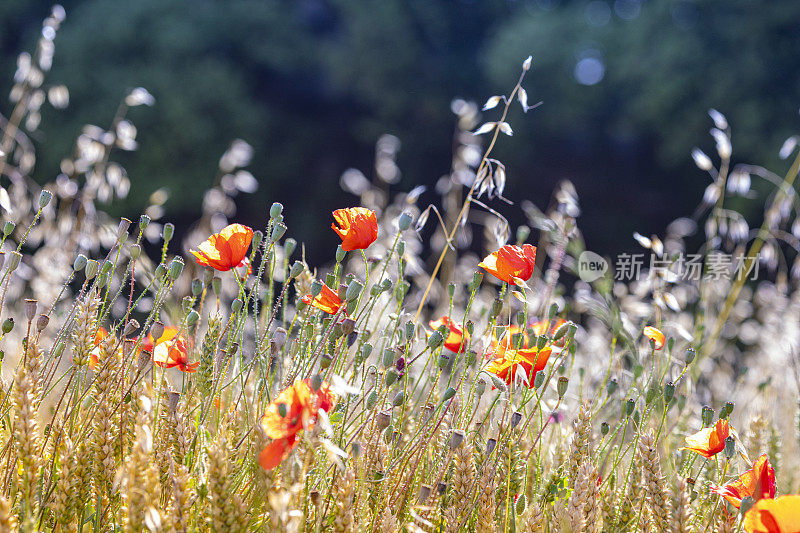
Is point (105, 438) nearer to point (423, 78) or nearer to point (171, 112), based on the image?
point (171, 112)

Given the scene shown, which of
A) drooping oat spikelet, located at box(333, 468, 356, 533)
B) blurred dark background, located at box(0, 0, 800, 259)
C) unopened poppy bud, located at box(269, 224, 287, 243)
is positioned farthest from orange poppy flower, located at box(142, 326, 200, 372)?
blurred dark background, located at box(0, 0, 800, 259)

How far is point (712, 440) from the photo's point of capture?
0.88 meters

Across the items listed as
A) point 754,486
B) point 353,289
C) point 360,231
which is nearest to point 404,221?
point 360,231

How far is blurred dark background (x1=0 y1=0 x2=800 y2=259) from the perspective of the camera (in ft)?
27.6

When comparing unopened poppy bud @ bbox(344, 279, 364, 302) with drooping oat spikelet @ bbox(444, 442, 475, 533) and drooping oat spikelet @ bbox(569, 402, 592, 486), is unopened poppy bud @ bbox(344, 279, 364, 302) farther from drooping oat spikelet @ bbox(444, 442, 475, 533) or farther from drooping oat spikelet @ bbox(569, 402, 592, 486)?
drooping oat spikelet @ bbox(569, 402, 592, 486)

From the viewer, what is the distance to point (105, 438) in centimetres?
82

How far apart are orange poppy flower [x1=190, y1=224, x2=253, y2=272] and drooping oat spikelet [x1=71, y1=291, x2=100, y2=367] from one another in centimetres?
15

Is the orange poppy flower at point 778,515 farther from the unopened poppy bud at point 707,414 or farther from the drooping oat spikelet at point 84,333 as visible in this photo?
the drooping oat spikelet at point 84,333

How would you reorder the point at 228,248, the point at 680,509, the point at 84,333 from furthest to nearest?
the point at 228,248, the point at 84,333, the point at 680,509

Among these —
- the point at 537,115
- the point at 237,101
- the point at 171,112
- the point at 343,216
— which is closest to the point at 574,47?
the point at 537,115

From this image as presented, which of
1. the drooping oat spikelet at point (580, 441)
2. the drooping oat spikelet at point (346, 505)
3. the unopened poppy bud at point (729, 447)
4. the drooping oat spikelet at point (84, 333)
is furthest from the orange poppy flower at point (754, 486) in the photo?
the drooping oat spikelet at point (84, 333)

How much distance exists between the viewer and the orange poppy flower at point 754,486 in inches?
29.4

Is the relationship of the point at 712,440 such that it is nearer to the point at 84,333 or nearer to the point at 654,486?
the point at 654,486

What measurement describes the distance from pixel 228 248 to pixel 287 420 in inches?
13.4
